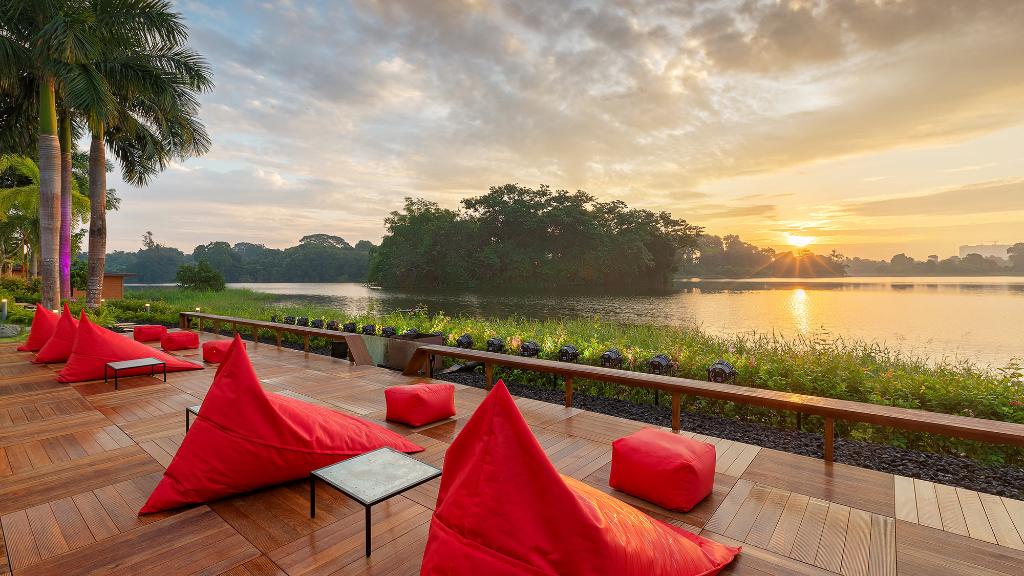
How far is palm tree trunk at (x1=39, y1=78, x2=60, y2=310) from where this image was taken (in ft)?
35.0

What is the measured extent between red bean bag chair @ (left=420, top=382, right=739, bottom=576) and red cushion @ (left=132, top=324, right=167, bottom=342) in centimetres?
1016

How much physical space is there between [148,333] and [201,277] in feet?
90.7

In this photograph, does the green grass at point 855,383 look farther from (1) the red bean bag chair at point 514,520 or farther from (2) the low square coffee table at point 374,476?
(1) the red bean bag chair at point 514,520

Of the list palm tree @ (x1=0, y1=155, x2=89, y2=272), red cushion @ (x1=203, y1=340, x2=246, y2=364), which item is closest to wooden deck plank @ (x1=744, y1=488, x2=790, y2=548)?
red cushion @ (x1=203, y1=340, x2=246, y2=364)

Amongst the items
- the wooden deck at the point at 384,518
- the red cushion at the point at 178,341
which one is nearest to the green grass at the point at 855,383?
the wooden deck at the point at 384,518

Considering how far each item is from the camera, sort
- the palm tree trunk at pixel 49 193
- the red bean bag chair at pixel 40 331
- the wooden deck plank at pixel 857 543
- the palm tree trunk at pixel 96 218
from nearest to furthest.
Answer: the wooden deck plank at pixel 857 543 < the red bean bag chair at pixel 40 331 < the palm tree trunk at pixel 49 193 < the palm tree trunk at pixel 96 218

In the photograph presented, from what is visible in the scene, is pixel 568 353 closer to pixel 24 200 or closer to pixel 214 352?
pixel 214 352

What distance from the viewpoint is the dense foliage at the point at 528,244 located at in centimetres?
4353

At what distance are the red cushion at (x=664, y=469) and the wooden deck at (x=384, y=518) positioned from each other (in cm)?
8

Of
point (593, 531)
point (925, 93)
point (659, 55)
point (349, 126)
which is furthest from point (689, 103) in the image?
point (593, 531)

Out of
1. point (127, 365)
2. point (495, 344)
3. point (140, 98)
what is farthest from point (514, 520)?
point (140, 98)

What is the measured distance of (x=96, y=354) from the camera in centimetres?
566

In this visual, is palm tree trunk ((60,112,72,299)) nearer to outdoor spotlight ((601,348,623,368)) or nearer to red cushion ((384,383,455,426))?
red cushion ((384,383,455,426))

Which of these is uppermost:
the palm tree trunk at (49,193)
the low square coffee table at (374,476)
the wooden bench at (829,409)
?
the palm tree trunk at (49,193)
